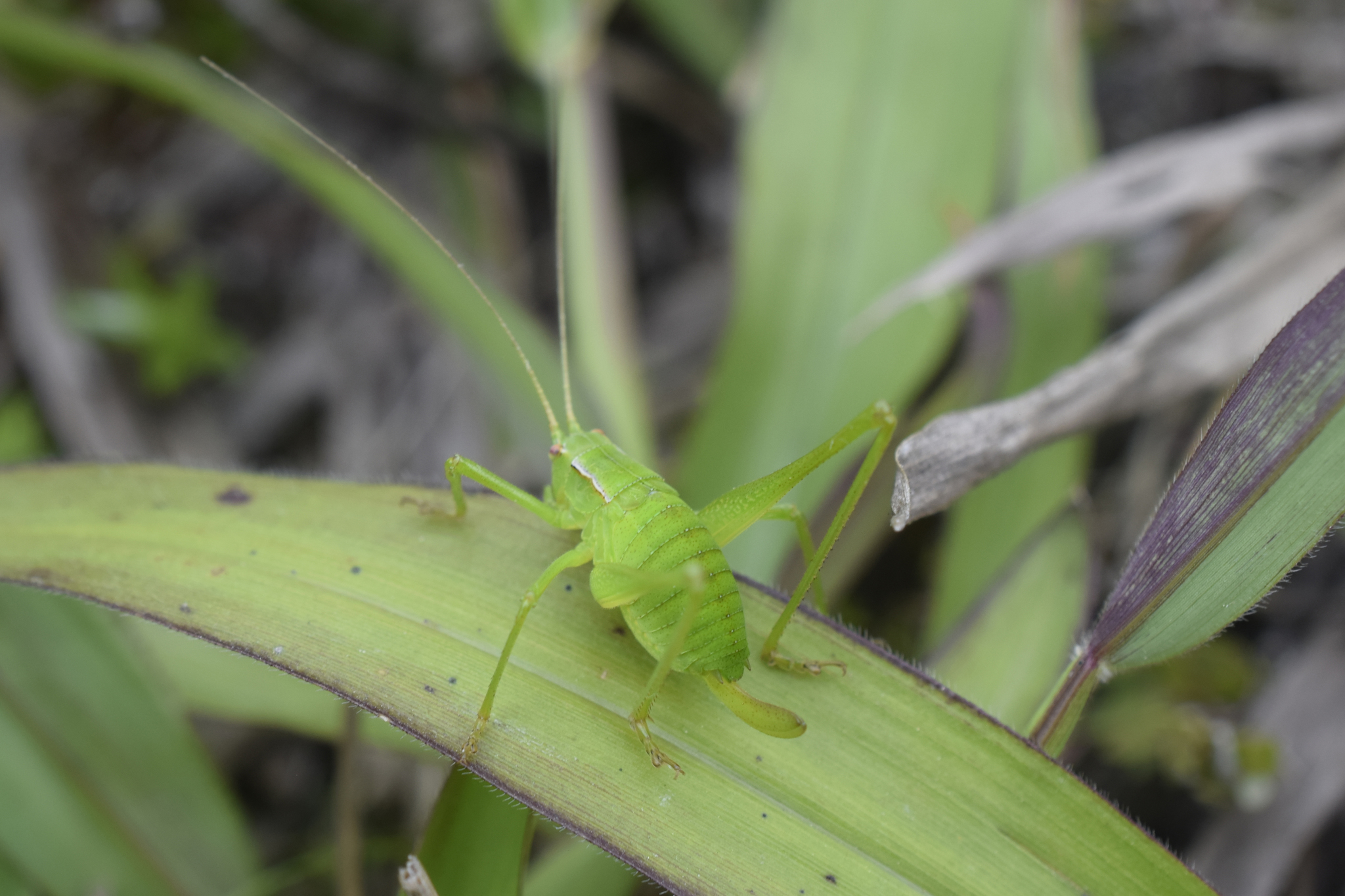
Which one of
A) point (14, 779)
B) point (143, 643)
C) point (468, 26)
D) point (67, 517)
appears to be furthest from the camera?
point (468, 26)

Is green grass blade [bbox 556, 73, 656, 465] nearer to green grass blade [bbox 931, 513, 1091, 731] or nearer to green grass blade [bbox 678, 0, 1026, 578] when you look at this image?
green grass blade [bbox 678, 0, 1026, 578]

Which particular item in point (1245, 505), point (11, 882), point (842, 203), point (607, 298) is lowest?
point (11, 882)

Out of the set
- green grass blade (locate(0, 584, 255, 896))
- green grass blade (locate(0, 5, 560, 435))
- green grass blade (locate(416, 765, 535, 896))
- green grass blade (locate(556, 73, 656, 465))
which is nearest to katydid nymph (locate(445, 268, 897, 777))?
green grass blade (locate(416, 765, 535, 896))

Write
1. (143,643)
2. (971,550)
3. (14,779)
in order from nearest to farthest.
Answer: (14,779) < (143,643) < (971,550)

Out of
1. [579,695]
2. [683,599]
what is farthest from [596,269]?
[579,695]

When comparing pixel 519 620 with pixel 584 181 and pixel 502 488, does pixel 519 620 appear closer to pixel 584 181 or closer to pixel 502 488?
pixel 502 488

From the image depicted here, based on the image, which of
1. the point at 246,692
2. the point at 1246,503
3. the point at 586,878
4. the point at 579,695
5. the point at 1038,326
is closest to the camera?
the point at 1246,503

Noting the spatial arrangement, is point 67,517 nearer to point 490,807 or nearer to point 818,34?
point 490,807

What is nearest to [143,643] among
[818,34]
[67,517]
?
[67,517]
